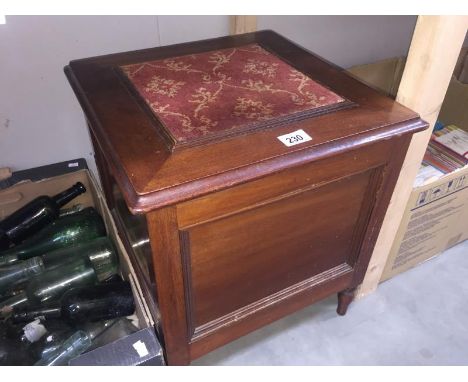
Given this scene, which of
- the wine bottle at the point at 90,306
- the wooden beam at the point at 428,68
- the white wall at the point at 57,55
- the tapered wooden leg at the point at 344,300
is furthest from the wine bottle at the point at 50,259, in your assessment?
the wooden beam at the point at 428,68

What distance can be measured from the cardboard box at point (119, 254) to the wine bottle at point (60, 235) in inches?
1.4

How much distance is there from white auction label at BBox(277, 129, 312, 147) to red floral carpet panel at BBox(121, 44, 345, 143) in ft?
0.16

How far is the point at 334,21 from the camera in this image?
4.45ft

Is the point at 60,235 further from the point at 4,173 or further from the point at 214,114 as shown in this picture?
the point at 214,114

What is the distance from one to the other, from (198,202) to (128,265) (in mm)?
401

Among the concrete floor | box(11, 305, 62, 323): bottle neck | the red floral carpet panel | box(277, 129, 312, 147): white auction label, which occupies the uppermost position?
the red floral carpet panel

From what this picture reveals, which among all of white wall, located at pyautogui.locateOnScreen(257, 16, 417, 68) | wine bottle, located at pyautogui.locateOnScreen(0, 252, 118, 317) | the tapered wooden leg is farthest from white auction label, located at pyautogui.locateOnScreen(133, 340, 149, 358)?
white wall, located at pyautogui.locateOnScreen(257, 16, 417, 68)

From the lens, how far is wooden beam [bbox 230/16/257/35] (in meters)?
1.05

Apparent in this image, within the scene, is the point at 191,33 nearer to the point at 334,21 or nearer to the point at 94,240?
the point at 334,21

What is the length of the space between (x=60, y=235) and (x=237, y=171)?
2.31ft

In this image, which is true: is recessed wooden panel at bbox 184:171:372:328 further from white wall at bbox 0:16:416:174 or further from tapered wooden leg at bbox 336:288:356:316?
white wall at bbox 0:16:416:174
